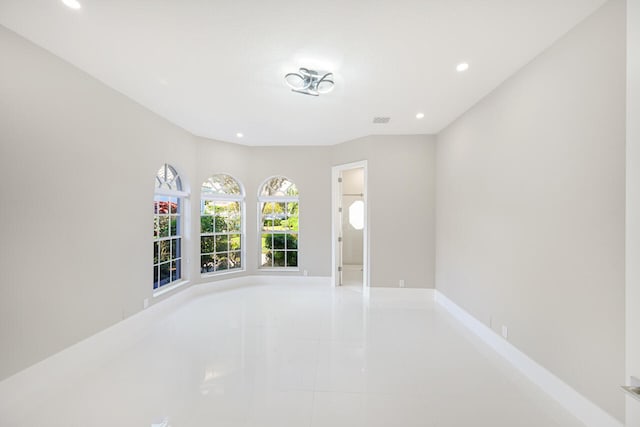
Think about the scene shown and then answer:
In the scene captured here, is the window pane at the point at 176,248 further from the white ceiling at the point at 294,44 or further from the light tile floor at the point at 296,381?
the white ceiling at the point at 294,44

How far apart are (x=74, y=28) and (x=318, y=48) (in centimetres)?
189

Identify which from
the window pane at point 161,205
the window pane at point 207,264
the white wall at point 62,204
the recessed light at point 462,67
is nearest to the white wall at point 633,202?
the recessed light at point 462,67

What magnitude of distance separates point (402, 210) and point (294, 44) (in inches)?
130

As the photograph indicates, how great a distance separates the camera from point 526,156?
2.48 metres

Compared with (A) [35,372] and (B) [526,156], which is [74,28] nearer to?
(A) [35,372]

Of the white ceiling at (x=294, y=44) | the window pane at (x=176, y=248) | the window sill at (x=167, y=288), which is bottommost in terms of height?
the window sill at (x=167, y=288)

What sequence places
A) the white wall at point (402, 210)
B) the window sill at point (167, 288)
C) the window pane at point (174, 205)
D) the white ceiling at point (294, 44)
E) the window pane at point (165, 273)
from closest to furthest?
the white ceiling at point (294, 44)
the window sill at point (167, 288)
the window pane at point (165, 273)
the window pane at point (174, 205)
the white wall at point (402, 210)

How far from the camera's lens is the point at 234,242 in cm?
561

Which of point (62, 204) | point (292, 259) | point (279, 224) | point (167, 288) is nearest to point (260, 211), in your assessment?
point (279, 224)

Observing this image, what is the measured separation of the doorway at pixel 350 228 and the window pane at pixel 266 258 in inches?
55.1

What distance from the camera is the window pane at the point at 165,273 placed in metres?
4.20

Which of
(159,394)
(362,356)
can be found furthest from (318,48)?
(159,394)

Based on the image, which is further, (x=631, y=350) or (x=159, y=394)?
(x=159, y=394)

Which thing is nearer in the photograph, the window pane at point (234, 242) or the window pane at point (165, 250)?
the window pane at point (165, 250)
